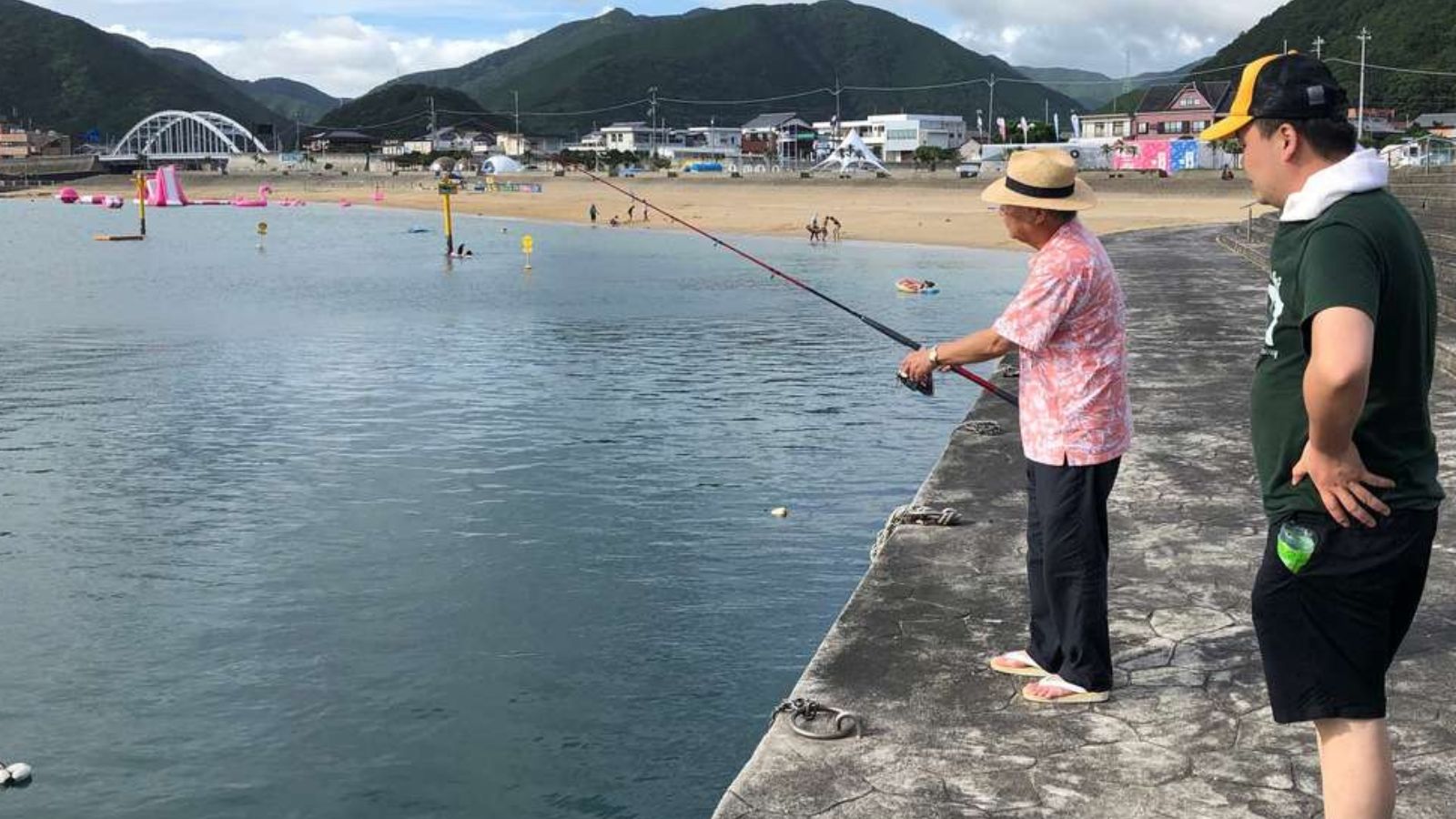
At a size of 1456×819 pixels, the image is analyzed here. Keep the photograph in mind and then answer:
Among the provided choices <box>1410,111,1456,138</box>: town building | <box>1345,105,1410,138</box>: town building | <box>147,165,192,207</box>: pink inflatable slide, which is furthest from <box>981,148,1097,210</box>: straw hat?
<box>147,165,192,207</box>: pink inflatable slide

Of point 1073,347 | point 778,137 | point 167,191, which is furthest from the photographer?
point 778,137

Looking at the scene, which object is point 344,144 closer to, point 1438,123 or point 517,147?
point 517,147

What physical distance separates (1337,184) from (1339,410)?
480 millimetres

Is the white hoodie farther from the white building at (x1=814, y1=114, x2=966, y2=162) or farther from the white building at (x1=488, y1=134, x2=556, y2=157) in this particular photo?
the white building at (x1=488, y1=134, x2=556, y2=157)

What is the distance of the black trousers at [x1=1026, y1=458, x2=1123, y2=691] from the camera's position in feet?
14.1

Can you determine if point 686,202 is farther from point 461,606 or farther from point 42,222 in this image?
point 461,606

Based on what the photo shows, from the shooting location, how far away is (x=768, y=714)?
6230mm

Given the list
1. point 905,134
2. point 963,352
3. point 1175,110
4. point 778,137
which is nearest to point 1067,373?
point 963,352

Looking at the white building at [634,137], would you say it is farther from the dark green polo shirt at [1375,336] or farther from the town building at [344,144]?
the dark green polo shirt at [1375,336]

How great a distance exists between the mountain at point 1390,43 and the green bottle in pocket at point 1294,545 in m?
103

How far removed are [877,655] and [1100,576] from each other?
0.98 m

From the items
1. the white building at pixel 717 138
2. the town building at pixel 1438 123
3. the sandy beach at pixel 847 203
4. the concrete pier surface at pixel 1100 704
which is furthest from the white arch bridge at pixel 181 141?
the concrete pier surface at pixel 1100 704

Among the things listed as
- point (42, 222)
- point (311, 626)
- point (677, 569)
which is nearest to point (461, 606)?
point (311, 626)

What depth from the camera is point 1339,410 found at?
2.56 meters
